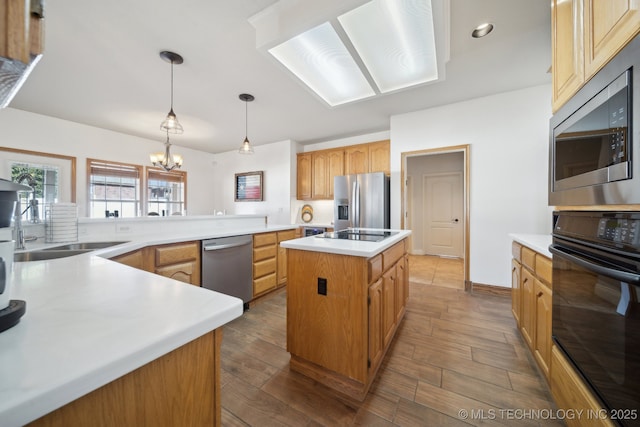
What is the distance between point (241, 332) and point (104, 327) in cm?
183

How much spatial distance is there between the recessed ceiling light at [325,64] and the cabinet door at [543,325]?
219 cm

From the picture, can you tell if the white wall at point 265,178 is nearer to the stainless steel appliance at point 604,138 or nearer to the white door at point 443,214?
the white door at point 443,214

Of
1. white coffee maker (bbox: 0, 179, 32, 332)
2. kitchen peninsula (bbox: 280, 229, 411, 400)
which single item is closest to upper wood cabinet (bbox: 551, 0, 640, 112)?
kitchen peninsula (bbox: 280, 229, 411, 400)

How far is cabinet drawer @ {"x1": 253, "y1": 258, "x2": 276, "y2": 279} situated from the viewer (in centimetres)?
276

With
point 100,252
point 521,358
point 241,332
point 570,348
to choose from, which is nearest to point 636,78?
point 570,348

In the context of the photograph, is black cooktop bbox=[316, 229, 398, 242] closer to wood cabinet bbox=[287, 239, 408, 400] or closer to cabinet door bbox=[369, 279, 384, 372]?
wood cabinet bbox=[287, 239, 408, 400]

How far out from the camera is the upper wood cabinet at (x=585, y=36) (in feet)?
2.53

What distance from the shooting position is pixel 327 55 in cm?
198

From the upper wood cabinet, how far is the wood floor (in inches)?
66.6

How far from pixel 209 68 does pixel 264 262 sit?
224 centimetres

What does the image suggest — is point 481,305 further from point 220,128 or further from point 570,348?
point 220,128

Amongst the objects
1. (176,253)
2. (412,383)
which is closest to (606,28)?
(412,383)

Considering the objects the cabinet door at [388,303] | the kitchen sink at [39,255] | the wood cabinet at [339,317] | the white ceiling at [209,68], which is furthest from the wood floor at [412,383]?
the white ceiling at [209,68]

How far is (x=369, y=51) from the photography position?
1938mm
